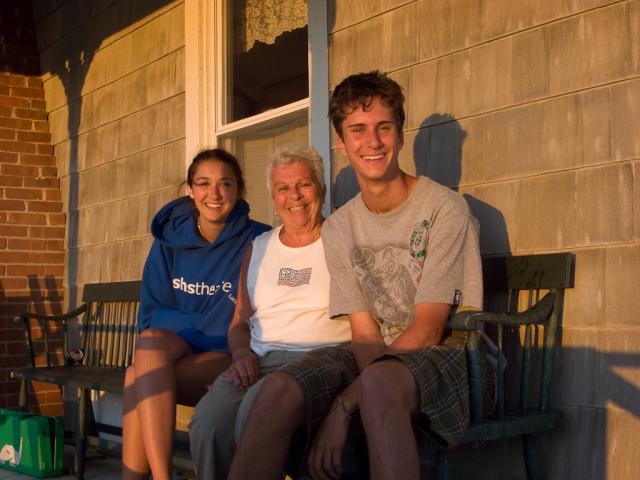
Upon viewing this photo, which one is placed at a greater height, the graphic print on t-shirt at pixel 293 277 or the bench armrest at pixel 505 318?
the graphic print on t-shirt at pixel 293 277

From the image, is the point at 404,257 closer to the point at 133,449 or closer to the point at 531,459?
the point at 531,459

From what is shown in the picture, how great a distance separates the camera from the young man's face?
2.57m

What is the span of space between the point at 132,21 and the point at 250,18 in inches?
45.4

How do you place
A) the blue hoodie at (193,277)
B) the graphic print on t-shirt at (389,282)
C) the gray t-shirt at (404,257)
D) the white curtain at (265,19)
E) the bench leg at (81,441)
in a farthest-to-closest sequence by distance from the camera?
the bench leg at (81,441), the white curtain at (265,19), the blue hoodie at (193,277), the graphic print on t-shirt at (389,282), the gray t-shirt at (404,257)

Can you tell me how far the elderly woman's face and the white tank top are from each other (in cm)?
9

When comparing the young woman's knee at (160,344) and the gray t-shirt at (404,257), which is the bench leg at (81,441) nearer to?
the young woman's knee at (160,344)

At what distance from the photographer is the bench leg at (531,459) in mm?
2557

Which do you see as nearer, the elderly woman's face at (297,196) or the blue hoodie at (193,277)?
the elderly woman's face at (297,196)

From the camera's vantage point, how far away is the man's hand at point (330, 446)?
2.27 meters

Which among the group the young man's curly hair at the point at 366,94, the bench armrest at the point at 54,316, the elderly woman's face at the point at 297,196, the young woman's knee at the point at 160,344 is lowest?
the young woman's knee at the point at 160,344

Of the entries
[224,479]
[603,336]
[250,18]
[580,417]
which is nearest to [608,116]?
[603,336]

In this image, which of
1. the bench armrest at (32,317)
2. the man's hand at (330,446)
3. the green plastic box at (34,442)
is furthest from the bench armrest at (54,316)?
the man's hand at (330,446)

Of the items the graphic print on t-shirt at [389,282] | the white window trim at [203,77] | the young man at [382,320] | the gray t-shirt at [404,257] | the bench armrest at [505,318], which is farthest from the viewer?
the white window trim at [203,77]

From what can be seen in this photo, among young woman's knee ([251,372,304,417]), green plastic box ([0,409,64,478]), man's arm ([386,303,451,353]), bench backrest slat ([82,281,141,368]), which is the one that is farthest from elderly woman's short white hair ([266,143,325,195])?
green plastic box ([0,409,64,478])
